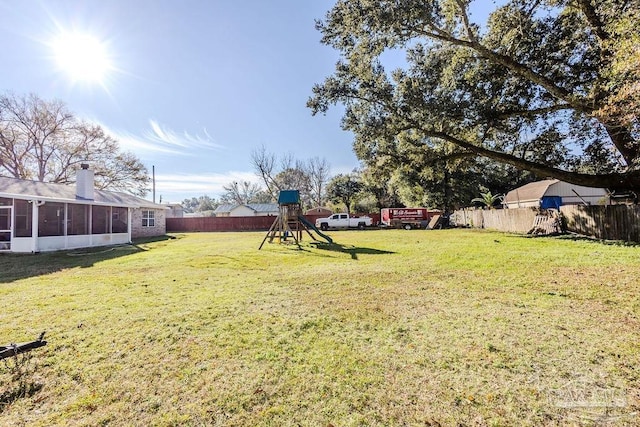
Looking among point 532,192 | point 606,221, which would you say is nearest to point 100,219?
point 606,221

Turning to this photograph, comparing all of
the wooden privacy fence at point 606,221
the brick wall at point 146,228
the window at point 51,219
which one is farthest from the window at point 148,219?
the wooden privacy fence at point 606,221

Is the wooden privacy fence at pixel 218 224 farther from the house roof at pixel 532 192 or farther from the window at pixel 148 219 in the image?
the house roof at pixel 532 192

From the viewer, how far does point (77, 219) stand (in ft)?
45.5

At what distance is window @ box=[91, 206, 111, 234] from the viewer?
48.2 ft

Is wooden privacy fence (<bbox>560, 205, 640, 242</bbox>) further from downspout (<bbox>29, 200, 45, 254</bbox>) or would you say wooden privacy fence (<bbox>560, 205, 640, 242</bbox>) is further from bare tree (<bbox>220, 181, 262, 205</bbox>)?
bare tree (<bbox>220, 181, 262, 205</bbox>)

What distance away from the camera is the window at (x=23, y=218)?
38.9ft

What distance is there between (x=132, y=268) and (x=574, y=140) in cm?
1749

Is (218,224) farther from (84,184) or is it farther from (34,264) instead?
(34,264)

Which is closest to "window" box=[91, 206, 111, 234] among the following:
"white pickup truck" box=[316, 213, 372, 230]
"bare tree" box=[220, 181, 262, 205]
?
"white pickup truck" box=[316, 213, 372, 230]

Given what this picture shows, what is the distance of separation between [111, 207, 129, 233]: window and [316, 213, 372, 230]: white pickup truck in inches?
606

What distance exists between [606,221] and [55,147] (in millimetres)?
35469

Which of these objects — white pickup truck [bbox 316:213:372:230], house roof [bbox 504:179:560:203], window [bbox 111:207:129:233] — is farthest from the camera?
white pickup truck [bbox 316:213:372:230]

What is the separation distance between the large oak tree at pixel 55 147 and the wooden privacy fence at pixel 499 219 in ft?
96.0

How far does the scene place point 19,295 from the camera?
17.7 feet
